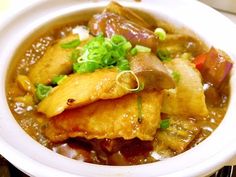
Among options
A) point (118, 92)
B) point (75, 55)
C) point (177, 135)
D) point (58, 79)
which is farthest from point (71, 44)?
point (177, 135)

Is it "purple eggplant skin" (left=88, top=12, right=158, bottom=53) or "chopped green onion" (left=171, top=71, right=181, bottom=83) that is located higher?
"purple eggplant skin" (left=88, top=12, right=158, bottom=53)

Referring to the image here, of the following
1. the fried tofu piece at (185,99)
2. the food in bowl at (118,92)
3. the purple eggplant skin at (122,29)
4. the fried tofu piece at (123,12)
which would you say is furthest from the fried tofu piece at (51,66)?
the fried tofu piece at (185,99)

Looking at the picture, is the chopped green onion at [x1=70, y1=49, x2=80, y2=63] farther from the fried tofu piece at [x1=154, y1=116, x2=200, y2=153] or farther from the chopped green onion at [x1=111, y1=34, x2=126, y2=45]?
the fried tofu piece at [x1=154, y1=116, x2=200, y2=153]

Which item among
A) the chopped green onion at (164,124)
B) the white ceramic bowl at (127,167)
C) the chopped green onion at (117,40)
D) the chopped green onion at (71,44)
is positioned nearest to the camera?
the white ceramic bowl at (127,167)

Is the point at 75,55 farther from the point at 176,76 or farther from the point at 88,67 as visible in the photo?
the point at 176,76

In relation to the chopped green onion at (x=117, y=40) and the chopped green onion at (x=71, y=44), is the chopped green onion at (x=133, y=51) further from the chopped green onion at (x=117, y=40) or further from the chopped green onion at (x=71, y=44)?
the chopped green onion at (x=71, y=44)

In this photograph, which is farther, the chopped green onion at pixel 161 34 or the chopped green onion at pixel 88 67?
the chopped green onion at pixel 161 34

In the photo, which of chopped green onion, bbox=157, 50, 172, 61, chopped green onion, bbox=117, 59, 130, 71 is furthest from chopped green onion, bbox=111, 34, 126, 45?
chopped green onion, bbox=157, 50, 172, 61

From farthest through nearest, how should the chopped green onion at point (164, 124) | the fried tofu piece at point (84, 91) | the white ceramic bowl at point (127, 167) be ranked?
the chopped green onion at point (164, 124), the fried tofu piece at point (84, 91), the white ceramic bowl at point (127, 167)
